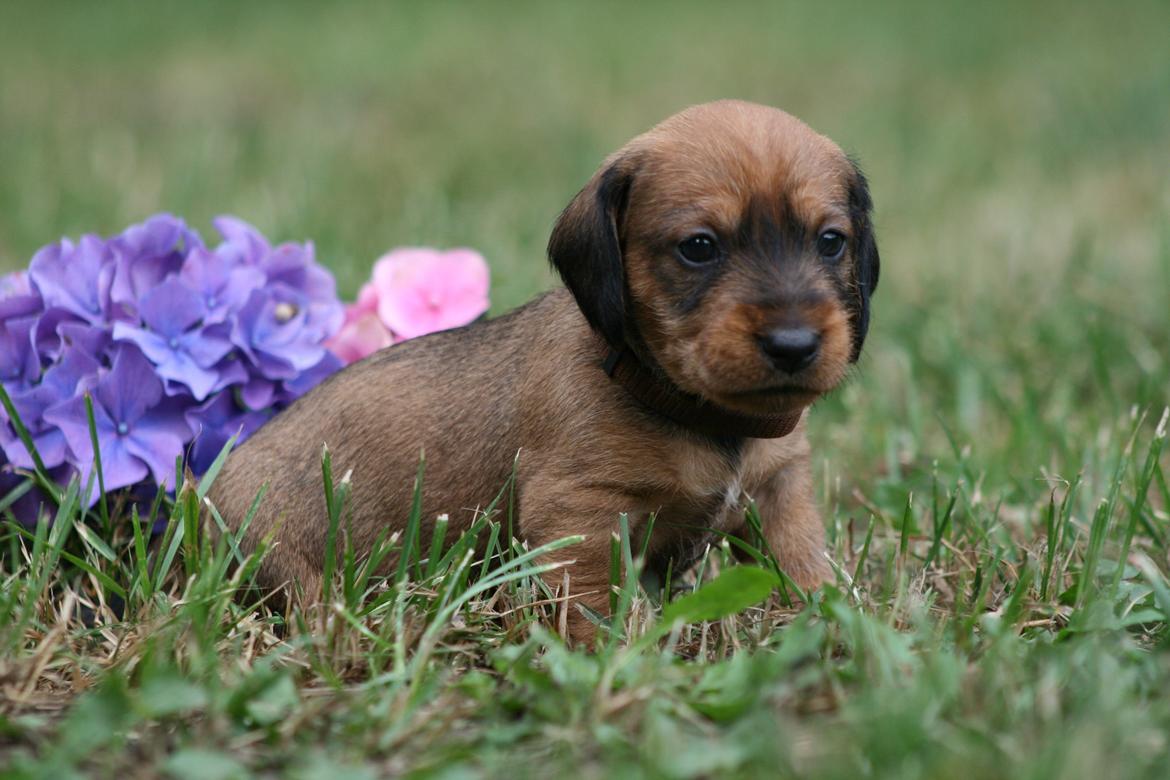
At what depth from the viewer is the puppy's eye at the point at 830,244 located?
3.24 m

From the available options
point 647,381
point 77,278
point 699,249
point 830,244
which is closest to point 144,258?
point 77,278

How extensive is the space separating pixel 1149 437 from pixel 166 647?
3694mm

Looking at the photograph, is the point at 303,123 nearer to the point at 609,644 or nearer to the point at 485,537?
the point at 485,537

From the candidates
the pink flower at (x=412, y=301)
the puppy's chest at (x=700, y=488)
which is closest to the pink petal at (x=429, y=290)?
the pink flower at (x=412, y=301)

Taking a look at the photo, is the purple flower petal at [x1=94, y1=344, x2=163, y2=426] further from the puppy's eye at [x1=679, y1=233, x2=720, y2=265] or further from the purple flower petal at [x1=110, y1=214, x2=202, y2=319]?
the puppy's eye at [x1=679, y1=233, x2=720, y2=265]

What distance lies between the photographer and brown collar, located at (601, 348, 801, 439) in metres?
3.27

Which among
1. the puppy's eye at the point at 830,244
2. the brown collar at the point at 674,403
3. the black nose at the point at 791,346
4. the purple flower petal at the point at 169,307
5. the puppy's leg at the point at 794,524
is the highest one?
the puppy's eye at the point at 830,244

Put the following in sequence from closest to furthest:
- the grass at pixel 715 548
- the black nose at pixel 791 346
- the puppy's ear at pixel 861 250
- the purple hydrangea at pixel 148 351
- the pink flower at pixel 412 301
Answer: the grass at pixel 715 548, the black nose at pixel 791 346, the puppy's ear at pixel 861 250, the purple hydrangea at pixel 148 351, the pink flower at pixel 412 301

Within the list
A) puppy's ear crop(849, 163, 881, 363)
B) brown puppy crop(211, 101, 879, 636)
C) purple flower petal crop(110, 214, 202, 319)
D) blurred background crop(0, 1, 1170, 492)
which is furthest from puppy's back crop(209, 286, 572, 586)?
blurred background crop(0, 1, 1170, 492)

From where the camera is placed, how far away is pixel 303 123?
10516 mm

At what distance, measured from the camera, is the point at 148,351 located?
12.9ft

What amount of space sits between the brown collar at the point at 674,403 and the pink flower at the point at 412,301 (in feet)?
4.80

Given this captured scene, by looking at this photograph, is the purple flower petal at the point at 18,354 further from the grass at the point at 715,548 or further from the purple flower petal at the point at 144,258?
the grass at the point at 715,548

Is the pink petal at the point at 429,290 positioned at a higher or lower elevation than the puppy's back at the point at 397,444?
higher
